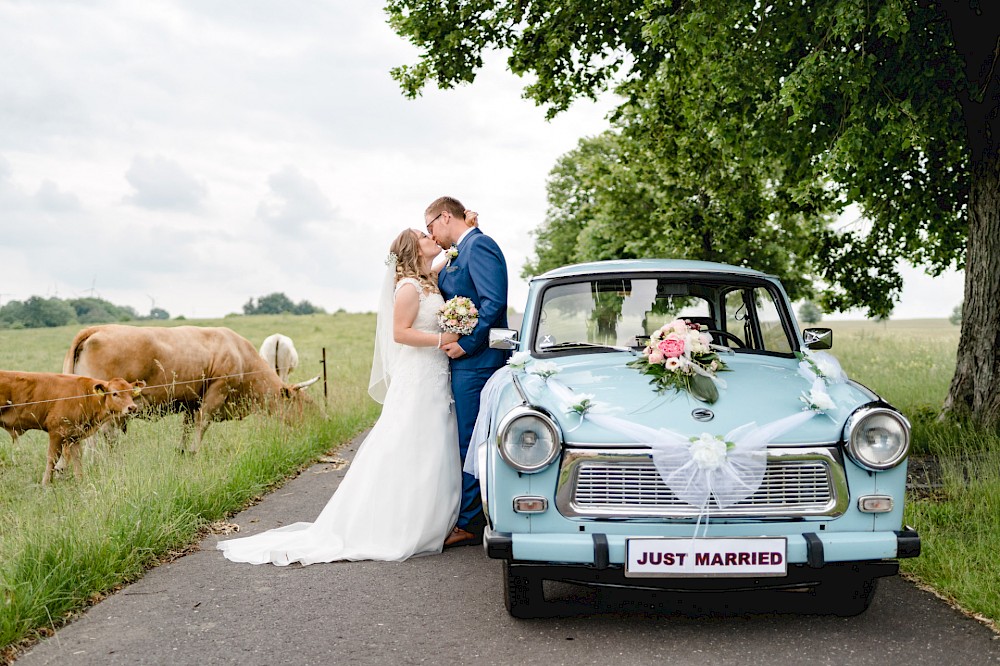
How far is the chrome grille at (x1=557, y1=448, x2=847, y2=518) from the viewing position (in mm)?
4262

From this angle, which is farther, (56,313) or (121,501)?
(56,313)

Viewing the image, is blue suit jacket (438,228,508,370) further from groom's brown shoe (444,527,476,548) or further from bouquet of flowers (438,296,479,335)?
groom's brown shoe (444,527,476,548)

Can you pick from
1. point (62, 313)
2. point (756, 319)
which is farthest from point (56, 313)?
point (756, 319)

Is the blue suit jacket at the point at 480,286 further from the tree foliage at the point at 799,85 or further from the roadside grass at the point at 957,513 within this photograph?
the tree foliage at the point at 799,85

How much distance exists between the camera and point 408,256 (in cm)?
659

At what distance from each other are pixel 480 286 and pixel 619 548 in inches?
111

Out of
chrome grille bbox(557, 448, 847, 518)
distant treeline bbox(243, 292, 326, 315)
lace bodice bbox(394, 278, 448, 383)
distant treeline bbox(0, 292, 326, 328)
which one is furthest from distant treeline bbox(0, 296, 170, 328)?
chrome grille bbox(557, 448, 847, 518)

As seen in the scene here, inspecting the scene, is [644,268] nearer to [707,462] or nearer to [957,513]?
[707,462]

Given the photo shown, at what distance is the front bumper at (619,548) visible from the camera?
4.15 metres

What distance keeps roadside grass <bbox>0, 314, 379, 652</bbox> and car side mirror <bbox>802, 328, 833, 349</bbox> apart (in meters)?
4.67

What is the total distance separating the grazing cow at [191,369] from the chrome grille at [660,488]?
751 centimetres

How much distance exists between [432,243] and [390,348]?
36.5 inches

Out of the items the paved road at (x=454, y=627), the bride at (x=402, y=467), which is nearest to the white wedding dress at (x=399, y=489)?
the bride at (x=402, y=467)

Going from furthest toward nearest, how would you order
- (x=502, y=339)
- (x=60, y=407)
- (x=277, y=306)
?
(x=277, y=306), (x=60, y=407), (x=502, y=339)
